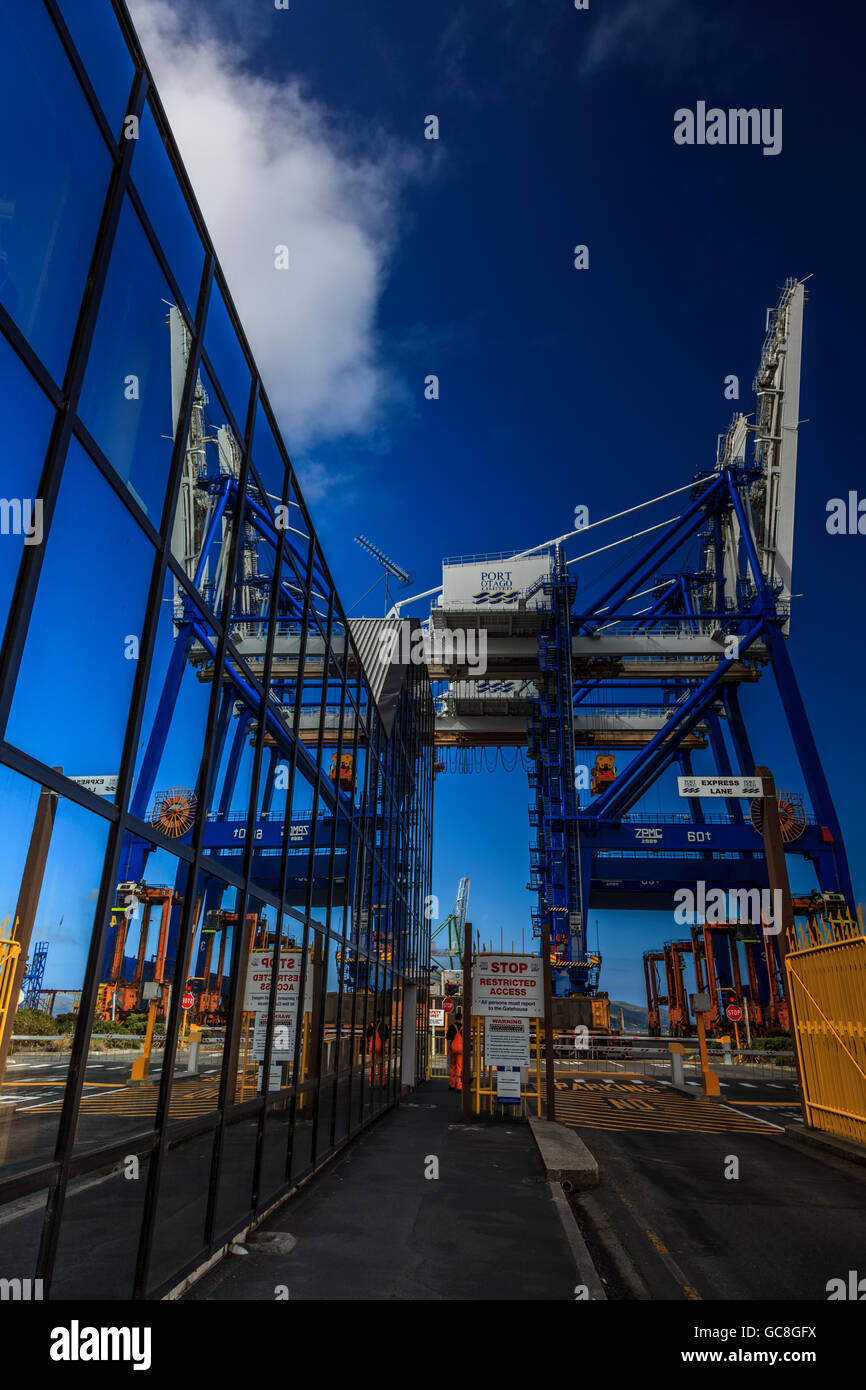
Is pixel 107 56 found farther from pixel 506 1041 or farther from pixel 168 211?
pixel 506 1041

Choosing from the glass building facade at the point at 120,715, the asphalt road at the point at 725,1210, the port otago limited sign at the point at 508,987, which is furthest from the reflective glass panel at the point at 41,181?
the port otago limited sign at the point at 508,987

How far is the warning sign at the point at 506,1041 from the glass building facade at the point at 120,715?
248 inches

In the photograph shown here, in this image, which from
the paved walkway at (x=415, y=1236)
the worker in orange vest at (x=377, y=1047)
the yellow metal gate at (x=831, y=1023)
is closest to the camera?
the paved walkway at (x=415, y=1236)

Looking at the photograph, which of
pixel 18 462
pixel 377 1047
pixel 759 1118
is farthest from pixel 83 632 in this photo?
pixel 759 1118

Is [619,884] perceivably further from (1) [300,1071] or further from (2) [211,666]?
(2) [211,666]

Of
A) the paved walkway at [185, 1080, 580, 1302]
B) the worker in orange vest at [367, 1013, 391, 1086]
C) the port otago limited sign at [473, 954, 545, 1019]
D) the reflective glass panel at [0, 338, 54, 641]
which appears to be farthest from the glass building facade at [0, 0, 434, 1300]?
the worker in orange vest at [367, 1013, 391, 1086]

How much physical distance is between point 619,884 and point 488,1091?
93.9 feet

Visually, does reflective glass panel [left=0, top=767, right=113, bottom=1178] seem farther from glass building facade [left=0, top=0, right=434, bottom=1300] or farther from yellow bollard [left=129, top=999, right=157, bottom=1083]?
yellow bollard [left=129, top=999, right=157, bottom=1083]

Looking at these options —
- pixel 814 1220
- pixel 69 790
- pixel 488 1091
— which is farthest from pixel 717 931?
pixel 69 790

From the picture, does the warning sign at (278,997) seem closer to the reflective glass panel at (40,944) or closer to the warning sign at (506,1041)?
the reflective glass panel at (40,944)

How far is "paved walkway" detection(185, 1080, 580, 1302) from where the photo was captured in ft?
17.2

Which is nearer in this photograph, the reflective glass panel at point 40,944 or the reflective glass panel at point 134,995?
the reflective glass panel at point 40,944

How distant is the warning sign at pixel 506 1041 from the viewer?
13.4m

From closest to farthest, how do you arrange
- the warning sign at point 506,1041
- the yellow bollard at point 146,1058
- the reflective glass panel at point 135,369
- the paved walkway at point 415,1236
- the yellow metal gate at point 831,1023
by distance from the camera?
1. the reflective glass panel at point 135,369
2. the yellow bollard at point 146,1058
3. the paved walkway at point 415,1236
4. the yellow metal gate at point 831,1023
5. the warning sign at point 506,1041
